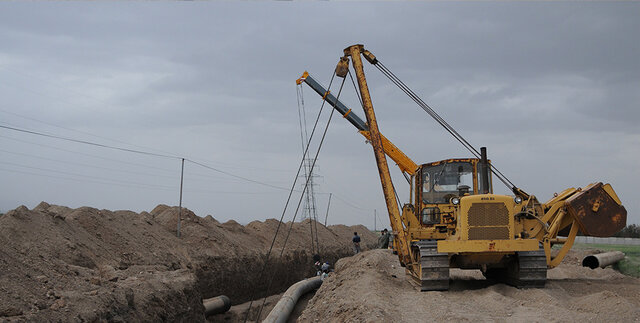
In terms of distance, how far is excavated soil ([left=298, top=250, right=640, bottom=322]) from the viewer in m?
9.27

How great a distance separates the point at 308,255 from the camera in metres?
36.6

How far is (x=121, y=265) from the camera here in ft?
60.8

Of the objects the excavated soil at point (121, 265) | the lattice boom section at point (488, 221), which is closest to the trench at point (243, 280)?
the excavated soil at point (121, 265)

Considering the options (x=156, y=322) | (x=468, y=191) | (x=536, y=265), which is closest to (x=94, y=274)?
(x=156, y=322)

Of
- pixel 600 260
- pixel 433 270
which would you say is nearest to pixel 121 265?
pixel 433 270

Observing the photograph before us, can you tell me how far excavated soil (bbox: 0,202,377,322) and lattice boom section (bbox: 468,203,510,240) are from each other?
26.9 feet

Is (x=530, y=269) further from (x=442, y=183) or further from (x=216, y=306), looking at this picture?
(x=216, y=306)

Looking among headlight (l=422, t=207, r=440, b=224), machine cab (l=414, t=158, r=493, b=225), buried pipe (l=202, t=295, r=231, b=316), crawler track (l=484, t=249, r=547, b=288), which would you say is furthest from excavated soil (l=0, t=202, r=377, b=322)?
crawler track (l=484, t=249, r=547, b=288)

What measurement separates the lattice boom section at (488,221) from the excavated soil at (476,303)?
1235mm

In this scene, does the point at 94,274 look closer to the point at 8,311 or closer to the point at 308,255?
the point at 8,311

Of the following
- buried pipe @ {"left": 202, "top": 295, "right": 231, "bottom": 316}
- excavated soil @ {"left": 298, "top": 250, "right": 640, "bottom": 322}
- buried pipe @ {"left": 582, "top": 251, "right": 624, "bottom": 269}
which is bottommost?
buried pipe @ {"left": 202, "top": 295, "right": 231, "bottom": 316}

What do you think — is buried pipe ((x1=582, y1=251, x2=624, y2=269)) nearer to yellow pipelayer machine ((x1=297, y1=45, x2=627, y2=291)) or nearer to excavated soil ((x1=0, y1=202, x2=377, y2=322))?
yellow pipelayer machine ((x1=297, y1=45, x2=627, y2=291))

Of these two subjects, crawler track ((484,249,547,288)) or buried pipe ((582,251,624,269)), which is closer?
crawler track ((484,249,547,288))

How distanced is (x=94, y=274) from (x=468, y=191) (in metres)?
10.1
